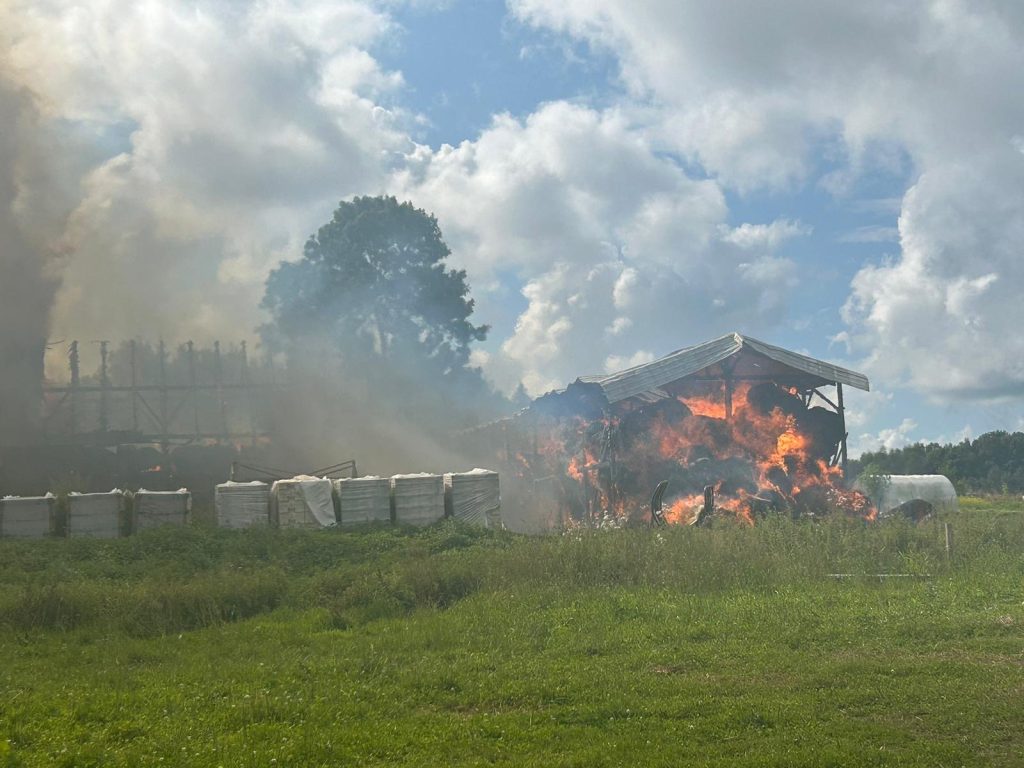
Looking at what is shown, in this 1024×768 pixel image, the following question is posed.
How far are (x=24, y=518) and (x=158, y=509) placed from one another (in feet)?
10.9

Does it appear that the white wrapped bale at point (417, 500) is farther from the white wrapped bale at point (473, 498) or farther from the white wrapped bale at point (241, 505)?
the white wrapped bale at point (241, 505)

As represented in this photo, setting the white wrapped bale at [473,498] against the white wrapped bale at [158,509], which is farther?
the white wrapped bale at [473,498]

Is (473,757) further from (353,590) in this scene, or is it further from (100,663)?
(353,590)

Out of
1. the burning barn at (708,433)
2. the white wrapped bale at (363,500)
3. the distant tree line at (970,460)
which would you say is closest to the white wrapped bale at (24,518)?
the white wrapped bale at (363,500)

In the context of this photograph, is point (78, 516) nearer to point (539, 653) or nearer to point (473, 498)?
point (473, 498)

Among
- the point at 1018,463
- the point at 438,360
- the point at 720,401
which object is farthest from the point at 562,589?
the point at 1018,463

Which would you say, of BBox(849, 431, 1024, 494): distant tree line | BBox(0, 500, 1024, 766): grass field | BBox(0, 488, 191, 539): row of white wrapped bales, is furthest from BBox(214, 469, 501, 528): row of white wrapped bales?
BBox(849, 431, 1024, 494): distant tree line

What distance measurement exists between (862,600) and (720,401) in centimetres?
1748

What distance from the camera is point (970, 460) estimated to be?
205ft

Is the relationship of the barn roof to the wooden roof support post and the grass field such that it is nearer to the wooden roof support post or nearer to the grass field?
the wooden roof support post

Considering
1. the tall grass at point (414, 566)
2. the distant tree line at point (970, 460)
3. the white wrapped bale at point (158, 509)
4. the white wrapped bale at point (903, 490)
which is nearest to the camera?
the tall grass at point (414, 566)

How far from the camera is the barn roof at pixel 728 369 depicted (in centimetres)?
2925

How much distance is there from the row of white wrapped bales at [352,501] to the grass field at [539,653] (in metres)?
5.21

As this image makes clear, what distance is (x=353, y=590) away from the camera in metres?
15.3
